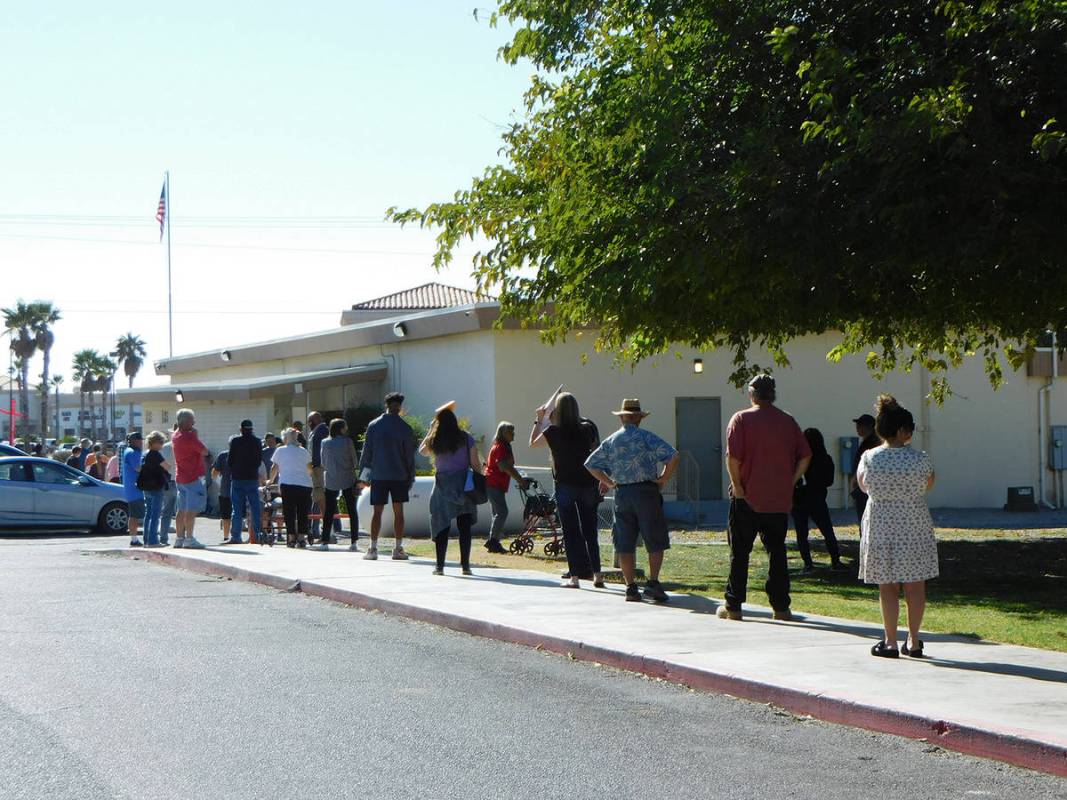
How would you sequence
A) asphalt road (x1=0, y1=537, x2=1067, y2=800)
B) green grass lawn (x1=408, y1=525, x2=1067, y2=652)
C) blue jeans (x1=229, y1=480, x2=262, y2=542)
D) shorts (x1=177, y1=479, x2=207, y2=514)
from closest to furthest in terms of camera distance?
asphalt road (x1=0, y1=537, x2=1067, y2=800) → green grass lawn (x1=408, y1=525, x2=1067, y2=652) → shorts (x1=177, y1=479, x2=207, y2=514) → blue jeans (x1=229, y1=480, x2=262, y2=542)

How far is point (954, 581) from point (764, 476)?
191 inches

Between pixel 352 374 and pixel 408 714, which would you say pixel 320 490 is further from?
pixel 408 714

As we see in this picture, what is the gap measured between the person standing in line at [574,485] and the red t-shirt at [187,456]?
7612mm

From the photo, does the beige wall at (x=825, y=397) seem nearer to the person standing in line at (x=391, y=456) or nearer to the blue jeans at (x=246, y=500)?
the blue jeans at (x=246, y=500)

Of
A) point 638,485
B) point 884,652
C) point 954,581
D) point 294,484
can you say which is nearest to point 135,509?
point 294,484

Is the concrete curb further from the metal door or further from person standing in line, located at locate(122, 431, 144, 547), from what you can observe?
the metal door

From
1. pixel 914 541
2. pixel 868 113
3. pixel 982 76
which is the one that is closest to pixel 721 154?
pixel 868 113

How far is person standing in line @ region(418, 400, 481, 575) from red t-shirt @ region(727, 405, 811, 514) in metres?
4.60

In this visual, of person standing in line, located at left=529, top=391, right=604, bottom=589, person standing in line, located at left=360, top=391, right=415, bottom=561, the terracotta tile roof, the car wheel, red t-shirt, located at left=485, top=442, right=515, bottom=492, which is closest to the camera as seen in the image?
person standing in line, located at left=529, top=391, right=604, bottom=589

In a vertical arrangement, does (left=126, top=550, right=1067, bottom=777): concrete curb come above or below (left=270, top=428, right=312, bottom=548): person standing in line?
below

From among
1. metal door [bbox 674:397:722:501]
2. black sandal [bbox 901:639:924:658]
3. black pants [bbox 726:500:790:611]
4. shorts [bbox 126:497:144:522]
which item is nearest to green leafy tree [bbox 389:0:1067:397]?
black pants [bbox 726:500:790:611]

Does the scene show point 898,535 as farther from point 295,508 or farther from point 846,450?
point 846,450

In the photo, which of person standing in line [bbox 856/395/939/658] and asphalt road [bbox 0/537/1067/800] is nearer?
asphalt road [bbox 0/537/1067/800]

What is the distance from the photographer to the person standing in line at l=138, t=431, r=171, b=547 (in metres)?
19.5
